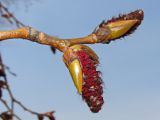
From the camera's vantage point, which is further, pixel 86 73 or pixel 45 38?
pixel 45 38

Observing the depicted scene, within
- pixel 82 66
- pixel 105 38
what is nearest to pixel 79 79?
pixel 82 66

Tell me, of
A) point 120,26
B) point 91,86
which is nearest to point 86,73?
point 91,86

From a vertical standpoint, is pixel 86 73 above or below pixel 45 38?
below

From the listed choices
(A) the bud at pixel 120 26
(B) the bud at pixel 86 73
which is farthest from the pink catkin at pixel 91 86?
(A) the bud at pixel 120 26

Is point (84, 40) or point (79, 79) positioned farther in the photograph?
point (84, 40)

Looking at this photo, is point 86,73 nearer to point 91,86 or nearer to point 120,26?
point 91,86

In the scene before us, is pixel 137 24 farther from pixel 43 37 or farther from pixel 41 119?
pixel 41 119

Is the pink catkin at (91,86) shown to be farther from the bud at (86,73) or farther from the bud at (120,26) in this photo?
the bud at (120,26)
